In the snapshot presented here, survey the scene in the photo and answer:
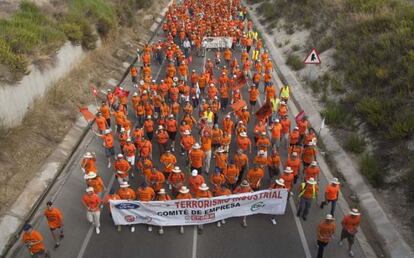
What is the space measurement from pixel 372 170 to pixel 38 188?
10594mm

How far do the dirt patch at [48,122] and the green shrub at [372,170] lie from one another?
10823 mm

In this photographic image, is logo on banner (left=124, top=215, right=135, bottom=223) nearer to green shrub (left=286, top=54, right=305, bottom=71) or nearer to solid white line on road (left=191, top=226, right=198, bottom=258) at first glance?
solid white line on road (left=191, top=226, right=198, bottom=258)

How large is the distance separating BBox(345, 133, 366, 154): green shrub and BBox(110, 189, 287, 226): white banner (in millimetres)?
4514

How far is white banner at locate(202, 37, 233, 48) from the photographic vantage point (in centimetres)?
2967

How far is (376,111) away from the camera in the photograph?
15516 mm

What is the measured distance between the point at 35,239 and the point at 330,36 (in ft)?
66.7

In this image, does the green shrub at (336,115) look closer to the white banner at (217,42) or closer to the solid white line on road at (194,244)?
the solid white line on road at (194,244)

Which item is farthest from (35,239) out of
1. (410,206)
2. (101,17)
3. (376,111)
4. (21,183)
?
(101,17)

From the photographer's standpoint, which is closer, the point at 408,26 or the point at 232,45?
the point at 408,26

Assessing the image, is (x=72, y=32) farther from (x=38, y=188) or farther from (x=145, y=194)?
(x=145, y=194)

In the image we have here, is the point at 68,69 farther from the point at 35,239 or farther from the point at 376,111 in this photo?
the point at 376,111

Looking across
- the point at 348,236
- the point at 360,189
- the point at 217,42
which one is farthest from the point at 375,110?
the point at 217,42

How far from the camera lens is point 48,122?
16.9m

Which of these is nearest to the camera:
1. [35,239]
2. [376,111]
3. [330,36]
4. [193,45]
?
[35,239]
